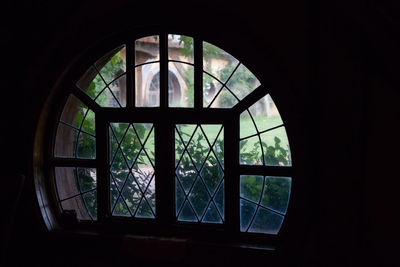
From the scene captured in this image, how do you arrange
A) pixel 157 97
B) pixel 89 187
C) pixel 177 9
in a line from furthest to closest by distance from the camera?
1. pixel 89 187
2. pixel 157 97
3. pixel 177 9

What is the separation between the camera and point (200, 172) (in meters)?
3.04

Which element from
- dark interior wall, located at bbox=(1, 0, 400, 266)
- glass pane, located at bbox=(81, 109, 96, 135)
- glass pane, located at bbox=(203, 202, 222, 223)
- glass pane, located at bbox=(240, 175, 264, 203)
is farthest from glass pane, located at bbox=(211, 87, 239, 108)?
glass pane, located at bbox=(81, 109, 96, 135)

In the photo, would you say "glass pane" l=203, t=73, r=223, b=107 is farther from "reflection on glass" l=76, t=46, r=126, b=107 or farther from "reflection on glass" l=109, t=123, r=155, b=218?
"reflection on glass" l=76, t=46, r=126, b=107

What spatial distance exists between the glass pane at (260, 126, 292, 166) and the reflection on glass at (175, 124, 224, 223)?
339 millimetres

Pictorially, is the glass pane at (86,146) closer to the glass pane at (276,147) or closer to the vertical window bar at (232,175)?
the vertical window bar at (232,175)

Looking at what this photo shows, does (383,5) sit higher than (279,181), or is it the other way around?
(383,5)

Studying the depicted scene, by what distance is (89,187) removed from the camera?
3.29 metres

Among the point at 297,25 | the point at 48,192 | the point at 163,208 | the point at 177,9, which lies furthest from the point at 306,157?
the point at 48,192

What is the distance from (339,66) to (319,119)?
0.37 metres

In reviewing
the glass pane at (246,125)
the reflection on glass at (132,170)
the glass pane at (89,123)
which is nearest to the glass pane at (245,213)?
the glass pane at (246,125)

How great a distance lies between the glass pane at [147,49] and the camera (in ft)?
10.1

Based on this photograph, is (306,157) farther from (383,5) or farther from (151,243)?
(151,243)

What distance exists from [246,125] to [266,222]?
74cm

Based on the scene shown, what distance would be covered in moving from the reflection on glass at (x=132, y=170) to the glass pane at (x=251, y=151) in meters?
0.73
